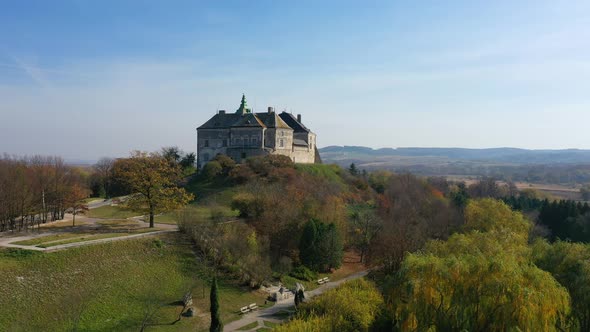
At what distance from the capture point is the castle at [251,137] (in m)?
59.7

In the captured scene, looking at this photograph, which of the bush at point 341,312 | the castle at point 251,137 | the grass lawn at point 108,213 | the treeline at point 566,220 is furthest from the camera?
the castle at point 251,137

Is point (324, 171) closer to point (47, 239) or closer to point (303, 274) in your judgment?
point (303, 274)

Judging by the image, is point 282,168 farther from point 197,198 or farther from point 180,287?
point 180,287

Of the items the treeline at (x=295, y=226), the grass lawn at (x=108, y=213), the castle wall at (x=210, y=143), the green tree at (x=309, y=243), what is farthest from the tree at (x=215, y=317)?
the castle wall at (x=210, y=143)

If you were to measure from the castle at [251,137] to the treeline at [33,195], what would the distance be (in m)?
25.3

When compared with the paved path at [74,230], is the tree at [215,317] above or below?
below

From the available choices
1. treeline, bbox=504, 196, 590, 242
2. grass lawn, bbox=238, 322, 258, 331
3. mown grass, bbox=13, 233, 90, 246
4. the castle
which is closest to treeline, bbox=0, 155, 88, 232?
mown grass, bbox=13, 233, 90, 246

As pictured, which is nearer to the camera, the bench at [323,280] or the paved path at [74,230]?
the paved path at [74,230]

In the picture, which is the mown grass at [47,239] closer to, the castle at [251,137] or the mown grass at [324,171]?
the mown grass at [324,171]

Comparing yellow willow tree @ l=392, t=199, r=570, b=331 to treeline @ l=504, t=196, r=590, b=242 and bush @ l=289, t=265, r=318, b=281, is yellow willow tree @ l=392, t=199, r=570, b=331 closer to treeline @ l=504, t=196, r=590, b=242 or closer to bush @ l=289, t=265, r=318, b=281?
bush @ l=289, t=265, r=318, b=281

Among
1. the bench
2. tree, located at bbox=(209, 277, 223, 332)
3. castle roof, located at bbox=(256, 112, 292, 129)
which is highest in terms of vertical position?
castle roof, located at bbox=(256, 112, 292, 129)

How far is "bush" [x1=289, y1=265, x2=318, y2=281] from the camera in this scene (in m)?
32.6

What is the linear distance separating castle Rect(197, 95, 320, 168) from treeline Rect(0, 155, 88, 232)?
25267 mm

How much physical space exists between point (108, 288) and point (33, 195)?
1308cm
